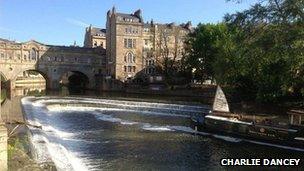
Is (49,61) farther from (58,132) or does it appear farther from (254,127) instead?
(254,127)

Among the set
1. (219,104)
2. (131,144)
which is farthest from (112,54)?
(131,144)

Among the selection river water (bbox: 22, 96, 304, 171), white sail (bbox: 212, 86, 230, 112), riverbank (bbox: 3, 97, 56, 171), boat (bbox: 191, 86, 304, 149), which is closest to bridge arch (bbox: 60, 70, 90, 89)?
river water (bbox: 22, 96, 304, 171)

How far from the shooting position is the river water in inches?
874

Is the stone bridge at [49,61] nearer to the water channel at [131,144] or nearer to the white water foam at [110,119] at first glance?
the white water foam at [110,119]

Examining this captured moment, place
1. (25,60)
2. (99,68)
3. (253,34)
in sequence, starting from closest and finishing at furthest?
(253,34), (25,60), (99,68)

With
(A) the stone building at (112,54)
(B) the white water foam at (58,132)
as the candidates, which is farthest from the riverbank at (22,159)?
(A) the stone building at (112,54)

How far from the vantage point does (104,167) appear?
69.7 ft

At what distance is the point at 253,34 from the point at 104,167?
584 inches

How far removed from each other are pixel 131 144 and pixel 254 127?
8535 mm

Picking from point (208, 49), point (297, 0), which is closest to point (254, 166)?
point (297, 0)

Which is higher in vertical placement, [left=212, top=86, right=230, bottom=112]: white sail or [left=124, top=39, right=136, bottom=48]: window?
[left=124, top=39, right=136, bottom=48]: window

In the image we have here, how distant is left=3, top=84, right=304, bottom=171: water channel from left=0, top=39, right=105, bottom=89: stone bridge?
47283 millimetres

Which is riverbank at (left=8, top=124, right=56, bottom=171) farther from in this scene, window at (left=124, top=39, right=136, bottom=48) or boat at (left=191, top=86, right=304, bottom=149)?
window at (left=124, top=39, right=136, bottom=48)

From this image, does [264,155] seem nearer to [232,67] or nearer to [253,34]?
[253,34]
